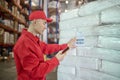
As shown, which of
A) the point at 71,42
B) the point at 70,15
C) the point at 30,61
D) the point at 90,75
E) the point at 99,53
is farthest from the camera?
the point at 70,15

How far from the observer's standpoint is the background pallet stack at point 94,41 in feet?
6.23

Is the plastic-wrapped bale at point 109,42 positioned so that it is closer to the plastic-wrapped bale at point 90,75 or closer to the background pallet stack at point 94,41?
the background pallet stack at point 94,41

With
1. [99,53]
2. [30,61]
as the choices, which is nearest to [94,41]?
[99,53]

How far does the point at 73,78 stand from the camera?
2621 mm

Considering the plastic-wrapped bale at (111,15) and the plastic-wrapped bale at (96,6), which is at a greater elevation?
the plastic-wrapped bale at (96,6)

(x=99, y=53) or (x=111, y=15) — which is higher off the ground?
(x=111, y=15)

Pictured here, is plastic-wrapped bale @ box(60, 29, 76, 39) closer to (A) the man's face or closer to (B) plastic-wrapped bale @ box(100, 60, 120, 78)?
(A) the man's face

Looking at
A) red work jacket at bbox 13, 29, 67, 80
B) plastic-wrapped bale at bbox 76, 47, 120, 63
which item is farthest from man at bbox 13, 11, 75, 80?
plastic-wrapped bale at bbox 76, 47, 120, 63

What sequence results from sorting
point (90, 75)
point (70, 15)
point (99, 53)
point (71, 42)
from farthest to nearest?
point (70, 15), point (71, 42), point (90, 75), point (99, 53)

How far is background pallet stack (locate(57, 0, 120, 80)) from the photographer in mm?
1900

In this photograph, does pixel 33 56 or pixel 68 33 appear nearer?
pixel 33 56

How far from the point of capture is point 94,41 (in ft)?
7.26

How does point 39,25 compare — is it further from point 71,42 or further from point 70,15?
point 70,15

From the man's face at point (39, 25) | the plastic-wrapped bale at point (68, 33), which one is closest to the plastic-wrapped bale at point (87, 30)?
the plastic-wrapped bale at point (68, 33)
